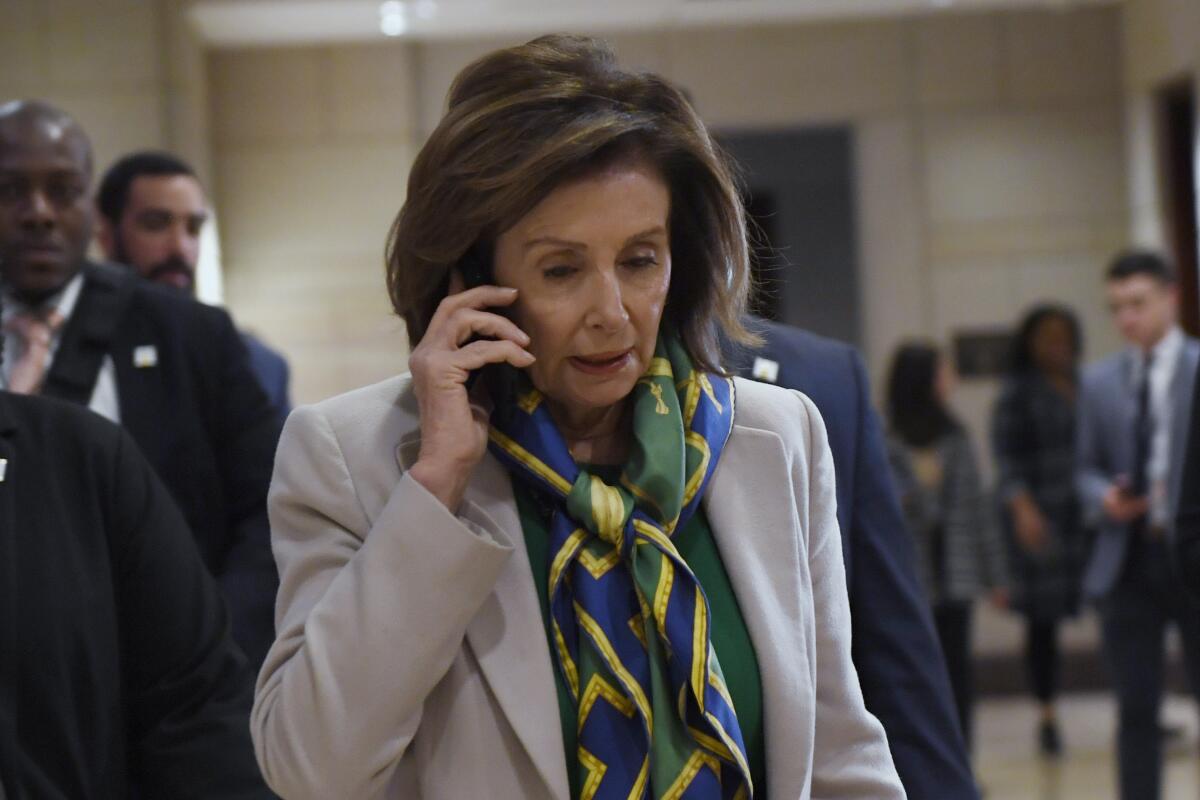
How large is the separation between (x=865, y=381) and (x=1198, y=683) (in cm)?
248

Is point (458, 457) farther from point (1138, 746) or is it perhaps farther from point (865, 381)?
point (1138, 746)

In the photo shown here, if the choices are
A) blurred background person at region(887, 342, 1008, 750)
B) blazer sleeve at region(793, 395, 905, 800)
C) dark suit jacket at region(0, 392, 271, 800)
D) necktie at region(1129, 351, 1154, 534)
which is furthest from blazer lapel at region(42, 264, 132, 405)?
necktie at region(1129, 351, 1154, 534)

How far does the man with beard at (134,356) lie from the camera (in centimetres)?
322

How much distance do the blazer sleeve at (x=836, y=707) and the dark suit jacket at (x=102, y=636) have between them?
0.73 metres

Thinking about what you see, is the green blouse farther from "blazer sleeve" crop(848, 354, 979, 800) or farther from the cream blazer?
"blazer sleeve" crop(848, 354, 979, 800)

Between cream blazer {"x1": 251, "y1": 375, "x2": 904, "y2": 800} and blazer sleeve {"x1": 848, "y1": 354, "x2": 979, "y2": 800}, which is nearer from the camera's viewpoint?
cream blazer {"x1": 251, "y1": 375, "x2": 904, "y2": 800}

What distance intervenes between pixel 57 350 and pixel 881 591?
5.35 feet

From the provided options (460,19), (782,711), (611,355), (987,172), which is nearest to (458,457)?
(611,355)

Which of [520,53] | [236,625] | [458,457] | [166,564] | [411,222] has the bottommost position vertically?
[236,625]

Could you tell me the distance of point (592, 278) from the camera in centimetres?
193

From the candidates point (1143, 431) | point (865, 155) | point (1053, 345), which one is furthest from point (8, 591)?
point (865, 155)

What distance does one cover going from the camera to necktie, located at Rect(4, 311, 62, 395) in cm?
316

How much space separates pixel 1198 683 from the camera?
464cm

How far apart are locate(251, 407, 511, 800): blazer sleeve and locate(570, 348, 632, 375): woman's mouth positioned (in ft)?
0.76
